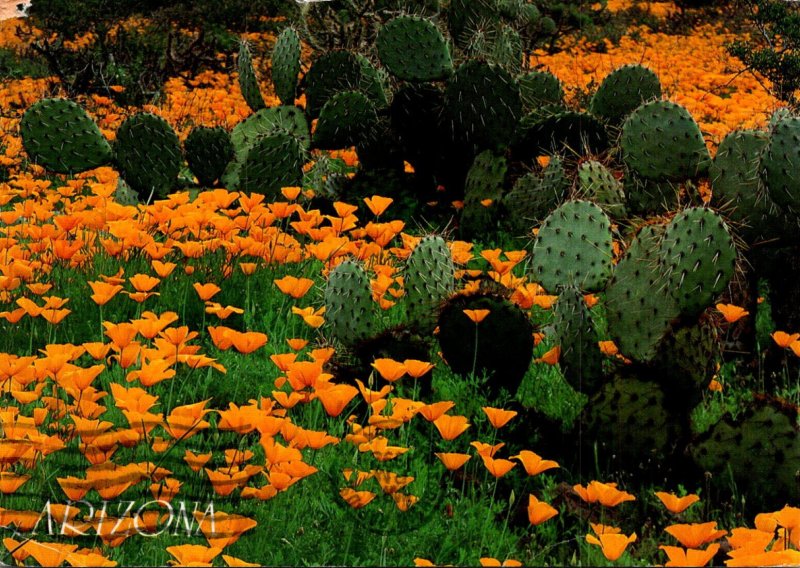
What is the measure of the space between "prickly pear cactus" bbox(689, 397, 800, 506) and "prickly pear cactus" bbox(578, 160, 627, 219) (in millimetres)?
1798

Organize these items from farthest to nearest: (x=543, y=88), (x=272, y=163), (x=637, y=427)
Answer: (x=543, y=88), (x=272, y=163), (x=637, y=427)

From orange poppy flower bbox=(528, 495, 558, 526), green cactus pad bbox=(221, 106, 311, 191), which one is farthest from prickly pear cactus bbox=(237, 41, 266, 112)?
orange poppy flower bbox=(528, 495, 558, 526)

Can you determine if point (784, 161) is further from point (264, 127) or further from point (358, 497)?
point (264, 127)

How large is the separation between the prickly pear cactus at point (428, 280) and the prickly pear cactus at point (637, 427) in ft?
2.70

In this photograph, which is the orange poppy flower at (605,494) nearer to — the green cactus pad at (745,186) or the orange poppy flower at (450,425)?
the orange poppy flower at (450,425)

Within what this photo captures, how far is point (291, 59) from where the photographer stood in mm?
6473

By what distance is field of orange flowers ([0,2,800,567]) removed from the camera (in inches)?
87.0

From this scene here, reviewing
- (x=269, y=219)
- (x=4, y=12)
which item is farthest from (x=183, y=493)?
(x=4, y=12)

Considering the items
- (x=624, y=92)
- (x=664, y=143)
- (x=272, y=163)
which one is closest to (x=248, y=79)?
(x=272, y=163)

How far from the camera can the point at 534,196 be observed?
219 inches

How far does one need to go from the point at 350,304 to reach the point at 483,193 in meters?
2.36

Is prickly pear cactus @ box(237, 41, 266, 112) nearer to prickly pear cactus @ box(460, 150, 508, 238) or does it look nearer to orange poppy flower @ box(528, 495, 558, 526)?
prickly pear cactus @ box(460, 150, 508, 238)

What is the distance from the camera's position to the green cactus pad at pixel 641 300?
10.6 feet

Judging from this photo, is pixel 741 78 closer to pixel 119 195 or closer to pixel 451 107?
pixel 451 107
